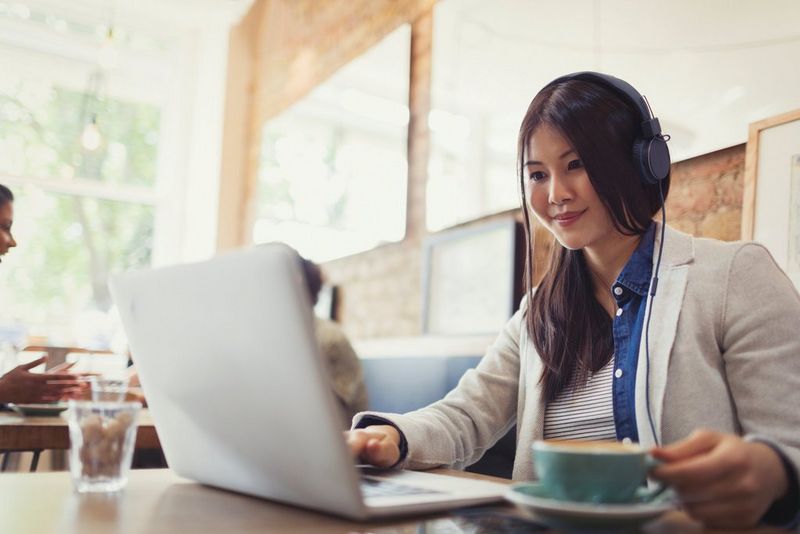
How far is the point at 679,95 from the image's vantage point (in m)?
1.80

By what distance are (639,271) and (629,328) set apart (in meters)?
0.09

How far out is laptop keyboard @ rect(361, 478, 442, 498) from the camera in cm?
76

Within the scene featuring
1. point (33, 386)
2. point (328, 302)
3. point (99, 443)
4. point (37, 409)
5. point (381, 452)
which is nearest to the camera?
point (99, 443)

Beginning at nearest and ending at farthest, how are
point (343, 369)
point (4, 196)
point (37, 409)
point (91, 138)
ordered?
point (37, 409) < point (4, 196) < point (343, 369) < point (91, 138)

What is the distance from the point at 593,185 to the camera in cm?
121

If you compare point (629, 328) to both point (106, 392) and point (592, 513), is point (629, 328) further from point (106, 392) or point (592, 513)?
point (106, 392)

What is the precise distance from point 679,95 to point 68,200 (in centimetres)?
415

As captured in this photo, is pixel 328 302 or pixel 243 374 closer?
pixel 243 374

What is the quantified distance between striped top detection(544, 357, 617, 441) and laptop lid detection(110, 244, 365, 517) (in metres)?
0.59

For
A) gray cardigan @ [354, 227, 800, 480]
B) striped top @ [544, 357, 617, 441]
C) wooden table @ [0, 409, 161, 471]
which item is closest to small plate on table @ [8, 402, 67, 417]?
wooden table @ [0, 409, 161, 471]

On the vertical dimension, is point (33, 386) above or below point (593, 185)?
below

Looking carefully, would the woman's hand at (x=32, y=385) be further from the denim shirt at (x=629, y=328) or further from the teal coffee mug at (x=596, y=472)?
the teal coffee mug at (x=596, y=472)

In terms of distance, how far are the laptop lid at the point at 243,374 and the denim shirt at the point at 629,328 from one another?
578 millimetres

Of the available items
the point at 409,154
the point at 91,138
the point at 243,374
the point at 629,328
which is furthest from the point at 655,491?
the point at 91,138
